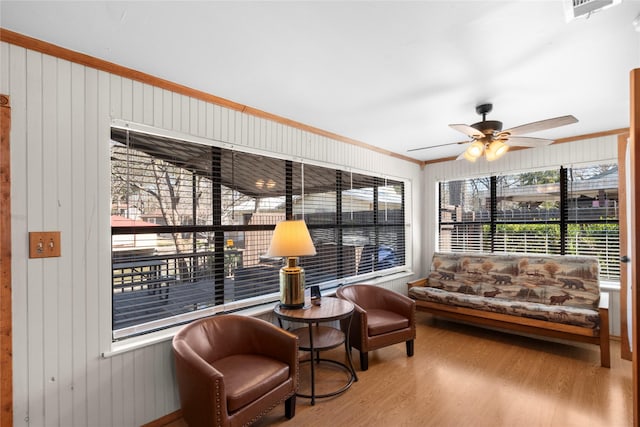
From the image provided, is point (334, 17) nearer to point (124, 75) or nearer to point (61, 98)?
point (124, 75)

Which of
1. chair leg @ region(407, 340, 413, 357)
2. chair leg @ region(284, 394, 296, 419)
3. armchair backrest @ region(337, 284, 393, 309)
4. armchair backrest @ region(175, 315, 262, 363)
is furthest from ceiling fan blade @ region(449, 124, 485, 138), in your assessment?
chair leg @ region(284, 394, 296, 419)

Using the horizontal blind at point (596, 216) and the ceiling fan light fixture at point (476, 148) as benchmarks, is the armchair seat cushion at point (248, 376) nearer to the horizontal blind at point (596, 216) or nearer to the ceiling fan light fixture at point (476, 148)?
the ceiling fan light fixture at point (476, 148)

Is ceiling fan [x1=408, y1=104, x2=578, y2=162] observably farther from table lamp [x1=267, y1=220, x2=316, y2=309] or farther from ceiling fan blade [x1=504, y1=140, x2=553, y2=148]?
table lamp [x1=267, y1=220, x2=316, y2=309]

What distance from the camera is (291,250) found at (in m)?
2.58

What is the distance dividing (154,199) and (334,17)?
1.72 m

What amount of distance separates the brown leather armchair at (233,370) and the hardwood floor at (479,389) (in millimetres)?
355

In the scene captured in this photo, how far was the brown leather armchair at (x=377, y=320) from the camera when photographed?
292cm

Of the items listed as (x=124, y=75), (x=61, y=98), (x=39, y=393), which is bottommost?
(x=39, y=393)

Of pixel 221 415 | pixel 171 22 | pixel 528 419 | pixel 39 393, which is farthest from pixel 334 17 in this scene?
pixel 528 419

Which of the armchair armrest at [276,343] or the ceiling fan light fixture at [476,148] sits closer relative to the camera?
the armchair armrest at [276,343]

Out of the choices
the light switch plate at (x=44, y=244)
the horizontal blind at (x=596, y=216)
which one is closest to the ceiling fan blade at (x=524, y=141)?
the horizontal blind at (x=596, y=216)

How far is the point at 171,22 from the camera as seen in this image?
5.33 ft

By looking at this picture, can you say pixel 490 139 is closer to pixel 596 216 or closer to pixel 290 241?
pixel 290 241

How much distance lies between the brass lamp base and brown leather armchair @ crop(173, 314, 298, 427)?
0.31 metres
